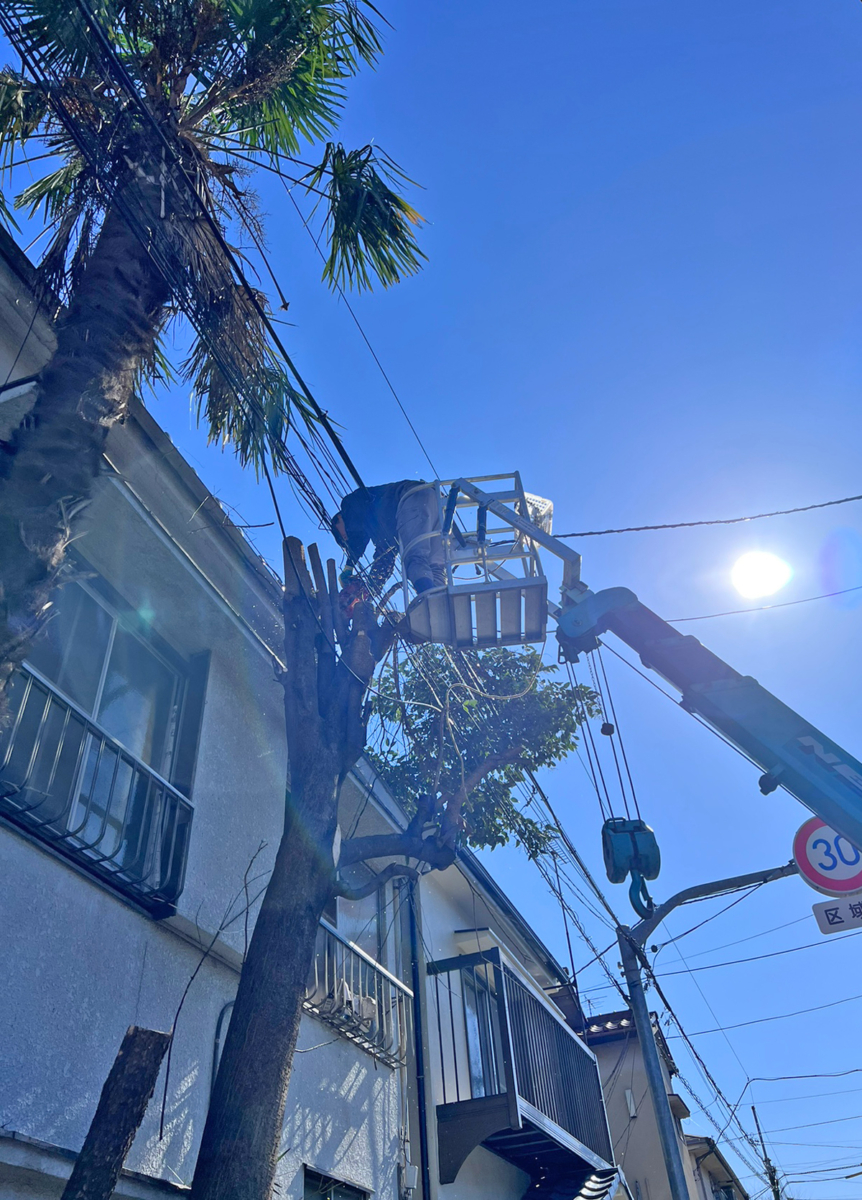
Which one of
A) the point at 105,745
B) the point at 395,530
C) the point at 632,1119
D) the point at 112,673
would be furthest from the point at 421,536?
the point at 632,1119

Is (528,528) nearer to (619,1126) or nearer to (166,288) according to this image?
(166,288)

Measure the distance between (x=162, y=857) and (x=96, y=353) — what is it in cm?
349

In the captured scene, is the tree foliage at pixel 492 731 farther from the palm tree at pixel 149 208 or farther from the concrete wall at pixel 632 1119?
the concrete wall at pixel 632 1119

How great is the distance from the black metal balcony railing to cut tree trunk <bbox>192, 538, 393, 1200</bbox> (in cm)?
127

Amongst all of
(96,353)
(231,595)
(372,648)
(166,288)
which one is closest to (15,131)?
(166,288)

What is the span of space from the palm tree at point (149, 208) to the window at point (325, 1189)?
5.38 metres

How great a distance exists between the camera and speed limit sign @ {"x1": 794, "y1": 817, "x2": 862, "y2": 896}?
8.12 m

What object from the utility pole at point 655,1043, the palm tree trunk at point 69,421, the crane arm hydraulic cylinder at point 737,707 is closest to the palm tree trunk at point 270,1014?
the palm tree trunk at point 69,421

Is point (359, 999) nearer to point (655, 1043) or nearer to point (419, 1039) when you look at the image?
point (419, 1039)

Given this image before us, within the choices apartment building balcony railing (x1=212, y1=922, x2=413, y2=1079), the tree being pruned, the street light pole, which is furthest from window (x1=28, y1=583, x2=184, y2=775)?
the street light pole

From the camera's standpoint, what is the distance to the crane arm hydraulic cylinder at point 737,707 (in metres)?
7.00

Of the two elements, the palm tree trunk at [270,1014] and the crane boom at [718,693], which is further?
the crane boom at [718,693]

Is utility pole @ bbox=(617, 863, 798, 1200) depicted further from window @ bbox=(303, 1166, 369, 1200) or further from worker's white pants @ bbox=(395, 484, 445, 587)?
worker's white pants @ bbox=(395, 484, 445, 587)

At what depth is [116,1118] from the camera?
2750 millimetres
